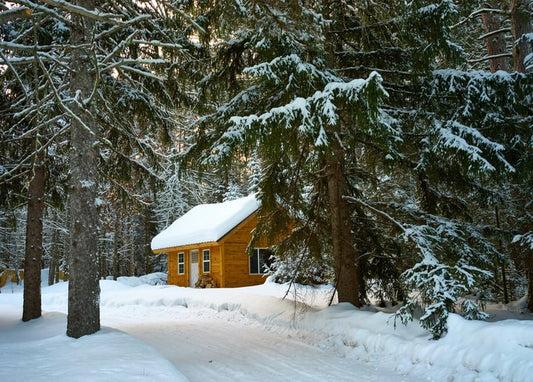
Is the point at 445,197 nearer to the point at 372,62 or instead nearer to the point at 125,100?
the point at 372,62

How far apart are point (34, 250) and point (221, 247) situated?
11.5m

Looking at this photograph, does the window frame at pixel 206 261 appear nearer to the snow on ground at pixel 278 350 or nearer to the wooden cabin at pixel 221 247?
the wooden cabin at pixel 221 247

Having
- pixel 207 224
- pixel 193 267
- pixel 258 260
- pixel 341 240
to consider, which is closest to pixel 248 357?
pixel 341 240

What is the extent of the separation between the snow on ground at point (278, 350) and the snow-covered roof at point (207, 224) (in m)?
9.48

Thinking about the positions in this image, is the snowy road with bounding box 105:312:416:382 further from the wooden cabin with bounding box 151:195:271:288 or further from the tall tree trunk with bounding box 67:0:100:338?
the wooden cabin with bounding box 151:195:271:288

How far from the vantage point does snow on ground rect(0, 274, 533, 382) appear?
491 centimetres

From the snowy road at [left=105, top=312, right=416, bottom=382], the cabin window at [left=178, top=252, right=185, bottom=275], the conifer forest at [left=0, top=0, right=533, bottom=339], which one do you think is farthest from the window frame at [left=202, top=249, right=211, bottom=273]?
the snowy road at [left=105, top=312, right=416, bottom=382]

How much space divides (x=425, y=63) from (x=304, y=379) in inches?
231

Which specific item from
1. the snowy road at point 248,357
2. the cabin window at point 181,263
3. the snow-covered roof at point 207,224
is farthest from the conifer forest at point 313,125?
the cabin window at point 181,263

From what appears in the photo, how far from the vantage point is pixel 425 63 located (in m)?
7.67

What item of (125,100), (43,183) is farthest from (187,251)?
(125,100)

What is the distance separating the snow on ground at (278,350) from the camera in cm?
491

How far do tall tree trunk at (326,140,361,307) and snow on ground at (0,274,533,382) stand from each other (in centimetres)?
55

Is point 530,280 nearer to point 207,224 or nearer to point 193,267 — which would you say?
point 207,224
